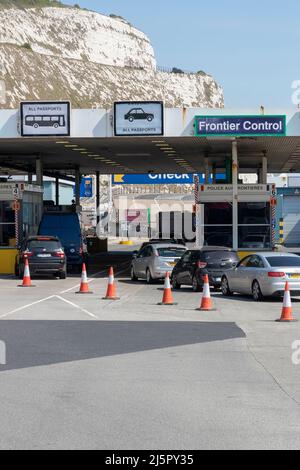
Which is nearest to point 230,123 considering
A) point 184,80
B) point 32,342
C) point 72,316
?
point 72,316

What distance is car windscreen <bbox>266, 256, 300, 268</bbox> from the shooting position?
25.1 m

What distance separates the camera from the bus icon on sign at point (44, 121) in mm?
35938

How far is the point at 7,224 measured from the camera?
41.5 metres

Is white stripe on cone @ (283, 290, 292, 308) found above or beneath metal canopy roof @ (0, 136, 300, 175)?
beneath

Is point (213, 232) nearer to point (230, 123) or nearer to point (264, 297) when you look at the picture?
point (230, 123)

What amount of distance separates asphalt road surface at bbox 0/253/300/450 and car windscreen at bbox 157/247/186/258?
395 inches

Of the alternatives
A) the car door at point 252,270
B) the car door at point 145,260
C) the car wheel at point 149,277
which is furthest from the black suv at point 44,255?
the car door at point 252,270

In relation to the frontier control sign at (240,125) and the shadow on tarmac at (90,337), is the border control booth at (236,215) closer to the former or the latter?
the frontier control sign at (240,125)

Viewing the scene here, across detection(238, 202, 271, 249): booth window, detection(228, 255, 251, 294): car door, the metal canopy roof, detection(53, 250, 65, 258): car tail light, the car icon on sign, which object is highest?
the car icon on sign

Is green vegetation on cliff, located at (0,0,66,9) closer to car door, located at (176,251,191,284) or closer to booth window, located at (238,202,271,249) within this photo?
booth window, located at (238,202,271,249)

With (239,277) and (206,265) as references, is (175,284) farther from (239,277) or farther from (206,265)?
(239,277)

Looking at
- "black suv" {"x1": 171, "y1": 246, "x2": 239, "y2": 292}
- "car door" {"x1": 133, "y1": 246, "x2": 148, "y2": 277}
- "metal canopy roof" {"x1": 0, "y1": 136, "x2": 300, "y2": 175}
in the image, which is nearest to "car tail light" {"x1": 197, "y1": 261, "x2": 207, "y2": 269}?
"black suv" {"x1": 171, "y1": 246, "x2": 239, "y2": 292}

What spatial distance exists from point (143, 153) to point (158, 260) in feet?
43.9
